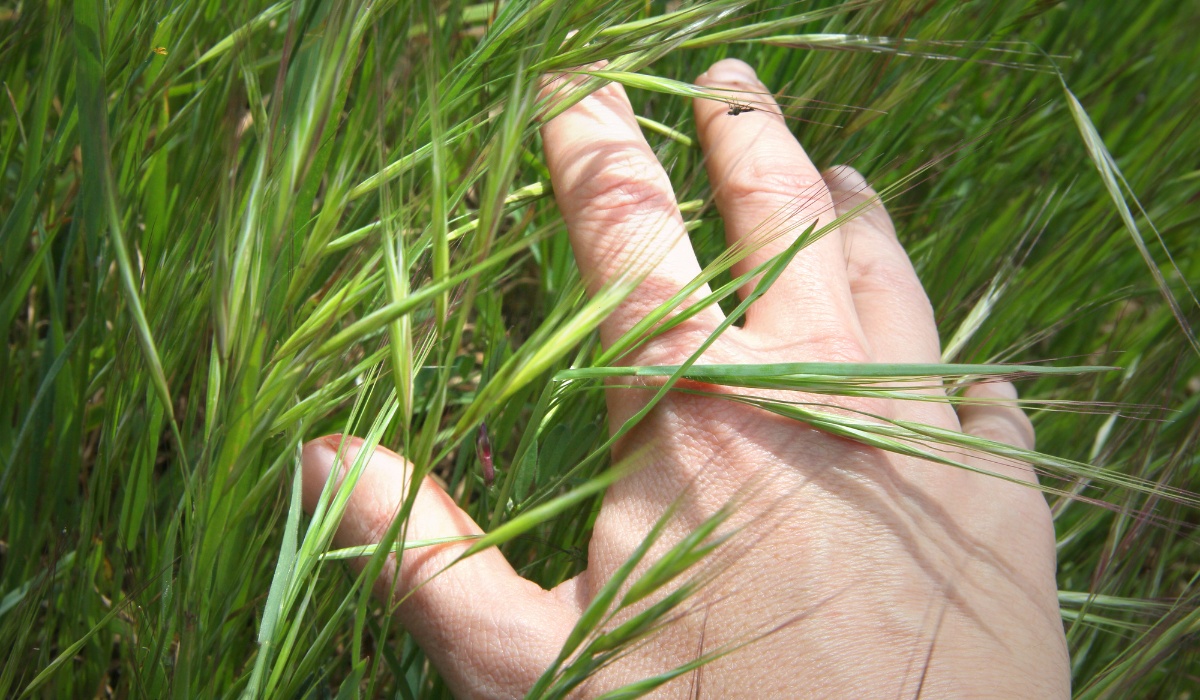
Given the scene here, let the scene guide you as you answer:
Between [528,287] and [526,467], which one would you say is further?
[528,287]

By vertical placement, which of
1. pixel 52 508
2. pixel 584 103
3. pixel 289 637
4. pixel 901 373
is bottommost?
pixel 52 508

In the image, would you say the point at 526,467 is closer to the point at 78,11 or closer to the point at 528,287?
the point at 78,11

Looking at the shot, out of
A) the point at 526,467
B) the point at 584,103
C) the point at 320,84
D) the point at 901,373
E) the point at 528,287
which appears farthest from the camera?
the point at 528,287

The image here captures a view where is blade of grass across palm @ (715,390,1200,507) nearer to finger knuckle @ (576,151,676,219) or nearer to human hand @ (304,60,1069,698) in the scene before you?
human hand @ (304,60,1069,698)

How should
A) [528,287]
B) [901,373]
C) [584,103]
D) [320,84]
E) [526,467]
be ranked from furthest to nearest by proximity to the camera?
[528,287] < [584,103] < [526,467] < [901,373] < [320,84]

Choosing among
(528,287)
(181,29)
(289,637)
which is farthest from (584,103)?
Result: (289,637)

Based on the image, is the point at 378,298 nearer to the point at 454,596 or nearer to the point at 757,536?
the point at 454,596

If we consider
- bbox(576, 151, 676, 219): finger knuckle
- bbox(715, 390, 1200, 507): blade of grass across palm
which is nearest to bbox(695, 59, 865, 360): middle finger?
bbox(576, 151, 676, 219): finger knuckle

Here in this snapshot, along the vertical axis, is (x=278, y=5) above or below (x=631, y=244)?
above
